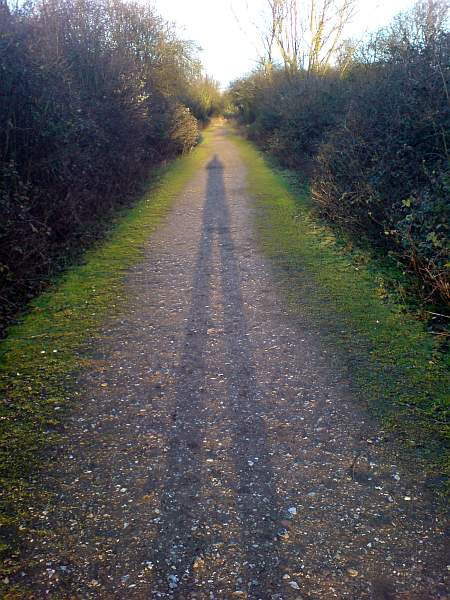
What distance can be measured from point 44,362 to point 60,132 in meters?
5.12

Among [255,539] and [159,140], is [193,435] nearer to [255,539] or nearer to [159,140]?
[255,539]

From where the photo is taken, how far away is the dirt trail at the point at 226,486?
2816 mm

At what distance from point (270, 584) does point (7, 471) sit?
2.06 m

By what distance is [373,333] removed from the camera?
5.80 meters

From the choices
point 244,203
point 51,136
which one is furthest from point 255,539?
point 244,203

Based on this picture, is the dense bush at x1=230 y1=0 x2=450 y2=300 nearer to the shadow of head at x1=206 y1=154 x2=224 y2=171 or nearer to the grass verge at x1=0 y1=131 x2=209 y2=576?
the grass verge at x1=0 y1=131 x2=209 y2=576

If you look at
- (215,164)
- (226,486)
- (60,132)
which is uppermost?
(60,132)

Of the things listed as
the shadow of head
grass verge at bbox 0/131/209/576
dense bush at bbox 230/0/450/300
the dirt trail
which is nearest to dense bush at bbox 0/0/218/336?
grass verge at bbox 0/131/209/576

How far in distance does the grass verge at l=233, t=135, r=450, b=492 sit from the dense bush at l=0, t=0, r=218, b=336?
3925 millimetres

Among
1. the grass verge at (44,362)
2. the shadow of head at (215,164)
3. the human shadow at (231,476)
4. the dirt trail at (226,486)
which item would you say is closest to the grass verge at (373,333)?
the dirt trail at (226,486)

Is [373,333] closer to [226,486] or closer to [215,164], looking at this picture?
[226,486]

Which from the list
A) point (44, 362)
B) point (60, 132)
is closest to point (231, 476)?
point (44, 362)

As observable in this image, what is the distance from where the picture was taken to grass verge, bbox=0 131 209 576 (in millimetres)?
3533

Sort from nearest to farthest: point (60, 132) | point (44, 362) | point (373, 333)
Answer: point (44, 362) → point (373, 333) → point (60, 132)
